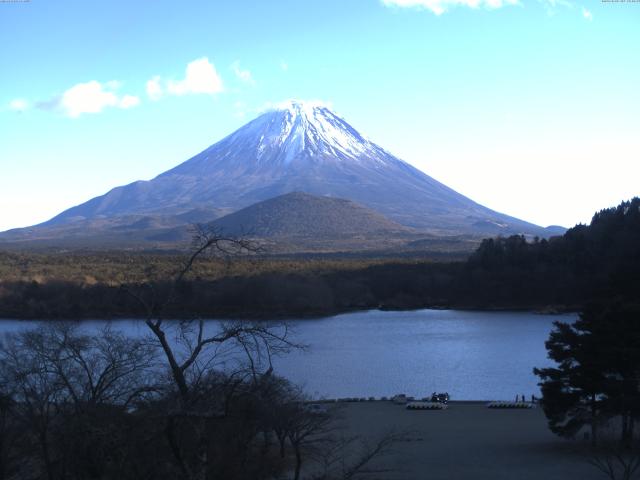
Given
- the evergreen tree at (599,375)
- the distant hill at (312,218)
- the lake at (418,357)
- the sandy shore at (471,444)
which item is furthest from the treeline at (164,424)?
the distant hill at (312,218)

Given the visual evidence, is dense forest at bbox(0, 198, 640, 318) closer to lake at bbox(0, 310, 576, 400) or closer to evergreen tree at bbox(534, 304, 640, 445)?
lake at bbox(0, 310, 576, 400)

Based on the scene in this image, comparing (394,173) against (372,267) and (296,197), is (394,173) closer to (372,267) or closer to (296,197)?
(296,197)

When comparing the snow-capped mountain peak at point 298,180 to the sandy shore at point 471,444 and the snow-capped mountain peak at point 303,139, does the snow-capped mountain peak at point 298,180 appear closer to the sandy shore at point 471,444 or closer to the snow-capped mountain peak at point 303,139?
Answer: the snow-capped mountain peak at point 303,139

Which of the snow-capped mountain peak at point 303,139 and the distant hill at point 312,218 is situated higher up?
the snow-capped mountain peak at point 303,139

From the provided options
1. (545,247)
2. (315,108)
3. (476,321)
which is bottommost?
(476,321)

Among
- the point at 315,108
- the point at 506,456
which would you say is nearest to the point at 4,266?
the point at 506,456

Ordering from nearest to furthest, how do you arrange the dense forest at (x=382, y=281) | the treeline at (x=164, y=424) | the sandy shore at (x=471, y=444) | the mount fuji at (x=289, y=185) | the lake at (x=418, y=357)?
the treeline at (x=164, y=424) → the sandy shore at (x=471, y=444) → the lake at (x=418, y=357) → the dense forest at (x=382, y=281) → the mount fuji at (x=289, y=185)
